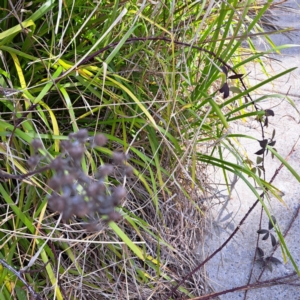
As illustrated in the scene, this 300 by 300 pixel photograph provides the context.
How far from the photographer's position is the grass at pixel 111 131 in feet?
3.16

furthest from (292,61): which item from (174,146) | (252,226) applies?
(174,146)

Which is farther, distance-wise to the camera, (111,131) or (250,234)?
(250,234)

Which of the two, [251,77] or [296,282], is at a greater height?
[251,77]

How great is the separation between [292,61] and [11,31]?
4.81 ft

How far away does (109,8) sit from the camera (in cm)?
116

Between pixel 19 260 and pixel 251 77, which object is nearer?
pixel 19 260

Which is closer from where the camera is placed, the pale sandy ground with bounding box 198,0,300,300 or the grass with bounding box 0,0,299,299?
the grass with bounding box 0,0,299,299

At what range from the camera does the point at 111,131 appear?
3.70ft

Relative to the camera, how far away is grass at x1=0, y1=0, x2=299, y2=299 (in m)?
0.96

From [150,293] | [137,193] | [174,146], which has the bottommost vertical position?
[150,293]

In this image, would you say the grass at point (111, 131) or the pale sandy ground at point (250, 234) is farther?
the pale sandy ground at point (250, 234)

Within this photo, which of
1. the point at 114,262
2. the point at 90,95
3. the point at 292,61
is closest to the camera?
the point at 114,262

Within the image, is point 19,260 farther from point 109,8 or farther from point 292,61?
point 292,61

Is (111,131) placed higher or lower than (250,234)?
higher
